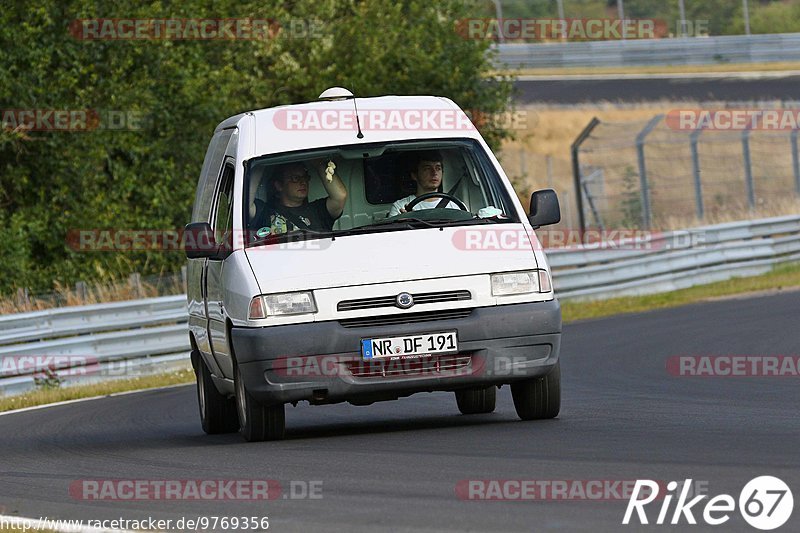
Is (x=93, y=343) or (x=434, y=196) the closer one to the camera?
(x=434, y=196)

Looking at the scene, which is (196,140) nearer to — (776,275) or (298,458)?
Answer: (776,275)

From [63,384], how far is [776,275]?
12.0 m

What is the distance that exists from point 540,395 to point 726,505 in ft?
12.6

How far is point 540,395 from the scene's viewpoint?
10.2 meters

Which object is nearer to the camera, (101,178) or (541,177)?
(101,178)

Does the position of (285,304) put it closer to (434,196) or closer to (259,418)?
(259,418)

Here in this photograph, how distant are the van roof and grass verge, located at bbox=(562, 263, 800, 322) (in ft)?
39.7

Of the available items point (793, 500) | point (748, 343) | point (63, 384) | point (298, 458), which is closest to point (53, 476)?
point (298, 458)

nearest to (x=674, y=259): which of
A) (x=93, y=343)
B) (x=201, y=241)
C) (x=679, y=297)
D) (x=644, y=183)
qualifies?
(x=679, y=297)

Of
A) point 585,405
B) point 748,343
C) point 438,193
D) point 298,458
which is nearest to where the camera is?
point 298,458

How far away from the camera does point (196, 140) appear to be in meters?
27.8

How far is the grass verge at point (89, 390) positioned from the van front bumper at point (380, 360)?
7708mm

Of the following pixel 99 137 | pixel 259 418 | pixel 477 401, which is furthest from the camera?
pixel 99 137

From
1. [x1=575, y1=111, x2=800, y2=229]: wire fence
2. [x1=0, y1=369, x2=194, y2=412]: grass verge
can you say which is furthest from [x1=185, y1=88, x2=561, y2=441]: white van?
[x1=575, y1=111, x2=800, y2=229]: wire fence
